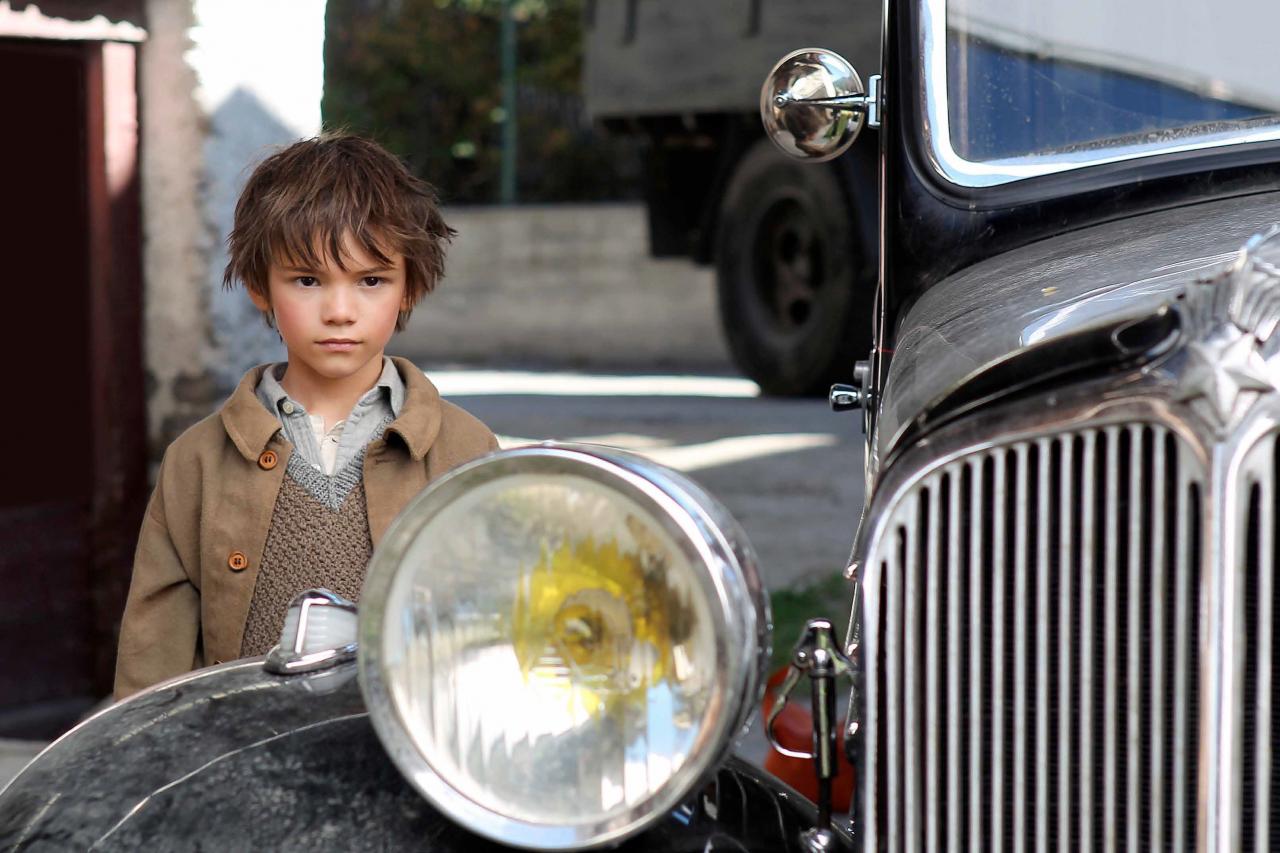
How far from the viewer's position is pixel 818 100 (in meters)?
2.63

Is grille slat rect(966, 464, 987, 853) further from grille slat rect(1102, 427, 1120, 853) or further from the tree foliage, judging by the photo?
the tree foliage

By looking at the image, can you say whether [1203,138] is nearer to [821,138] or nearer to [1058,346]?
[821,138]

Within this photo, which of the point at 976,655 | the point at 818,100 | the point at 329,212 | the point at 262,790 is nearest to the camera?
the point at 976,655

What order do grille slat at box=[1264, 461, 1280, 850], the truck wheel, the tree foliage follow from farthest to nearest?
the tree foliage < the truck wheel < grille slat at box=[1264, 461, 1280, 850]

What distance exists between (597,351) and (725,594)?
47.9 ft

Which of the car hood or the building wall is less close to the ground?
the building wall

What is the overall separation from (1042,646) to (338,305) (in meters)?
1.04

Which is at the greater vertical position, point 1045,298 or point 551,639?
point 1045,298

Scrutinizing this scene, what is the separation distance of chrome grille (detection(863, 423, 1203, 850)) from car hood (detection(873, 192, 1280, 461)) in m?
0.10

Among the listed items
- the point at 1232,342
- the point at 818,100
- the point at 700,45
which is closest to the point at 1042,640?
the point at 1232,342

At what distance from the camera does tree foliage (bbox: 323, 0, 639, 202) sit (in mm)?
19672

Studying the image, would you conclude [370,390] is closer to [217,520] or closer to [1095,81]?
[217,520]

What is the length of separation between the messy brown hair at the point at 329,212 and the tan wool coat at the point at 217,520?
185 millimetres

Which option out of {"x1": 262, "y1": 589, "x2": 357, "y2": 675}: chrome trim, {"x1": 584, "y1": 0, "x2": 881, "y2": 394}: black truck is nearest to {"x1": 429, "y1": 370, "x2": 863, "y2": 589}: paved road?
{"x1": 584, "y1": 0, "x2": 881, "y2": 394}: black truck
